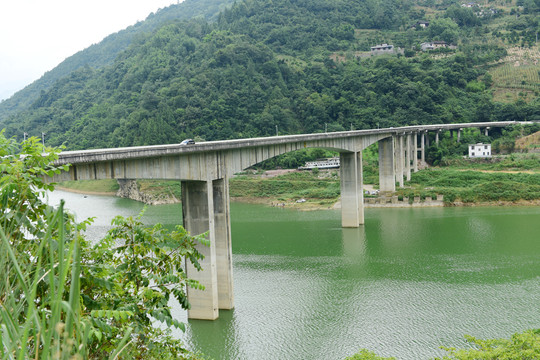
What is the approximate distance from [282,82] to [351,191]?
39789 mm

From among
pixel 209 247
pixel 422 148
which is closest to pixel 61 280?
pixel 209 247

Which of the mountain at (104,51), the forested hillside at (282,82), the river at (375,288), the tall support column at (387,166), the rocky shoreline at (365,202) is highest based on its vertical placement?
the mountain at (104,51)

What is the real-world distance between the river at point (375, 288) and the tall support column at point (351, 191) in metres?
1.03

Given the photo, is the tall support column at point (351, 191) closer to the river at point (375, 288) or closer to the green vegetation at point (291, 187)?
the river at point (375, 288)

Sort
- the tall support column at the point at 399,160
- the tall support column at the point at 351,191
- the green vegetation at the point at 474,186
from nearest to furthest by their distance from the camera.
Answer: the tall support column at the point at 351,191 → the green vegetation at the point at 474,186 → the tall support column at the point at 399,160

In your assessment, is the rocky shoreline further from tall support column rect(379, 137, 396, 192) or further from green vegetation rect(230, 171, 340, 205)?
tall support column rect(379, 137, 396, 192)

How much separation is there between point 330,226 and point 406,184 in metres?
16.1

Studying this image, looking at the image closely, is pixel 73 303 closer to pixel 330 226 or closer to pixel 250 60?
pixel 330 226

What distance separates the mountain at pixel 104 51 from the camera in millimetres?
116500

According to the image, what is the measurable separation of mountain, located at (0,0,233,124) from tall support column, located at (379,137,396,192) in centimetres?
7070

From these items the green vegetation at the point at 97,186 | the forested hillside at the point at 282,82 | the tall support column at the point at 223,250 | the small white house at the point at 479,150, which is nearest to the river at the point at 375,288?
the tall support column at the point at 223,250

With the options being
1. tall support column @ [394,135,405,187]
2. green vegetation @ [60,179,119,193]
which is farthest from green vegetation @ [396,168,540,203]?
green vegetation @ [60,179,119,193]

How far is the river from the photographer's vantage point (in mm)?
16578

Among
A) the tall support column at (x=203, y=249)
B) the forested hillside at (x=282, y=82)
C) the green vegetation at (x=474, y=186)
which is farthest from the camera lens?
the forested hillside at (x=282, y=82)
